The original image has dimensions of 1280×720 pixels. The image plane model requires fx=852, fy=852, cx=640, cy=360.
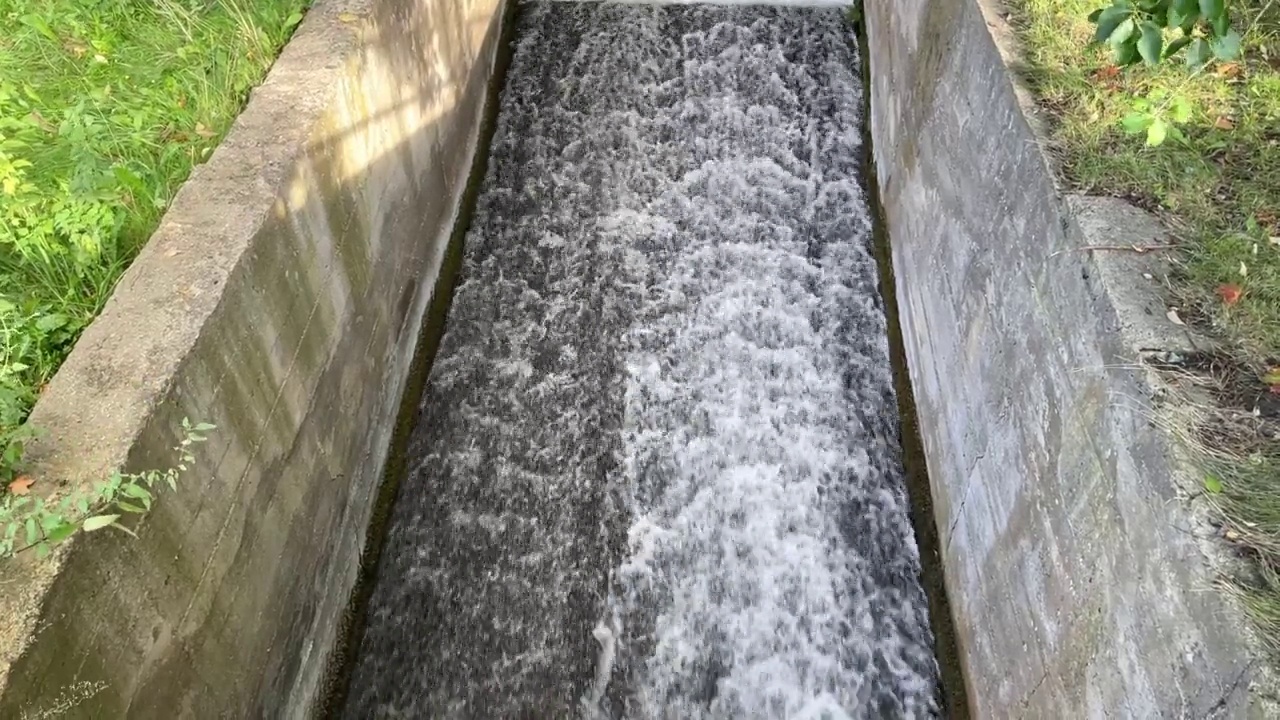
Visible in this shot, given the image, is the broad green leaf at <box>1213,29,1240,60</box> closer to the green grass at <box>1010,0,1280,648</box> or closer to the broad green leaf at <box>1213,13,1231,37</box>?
the broad green leaf at <box>1213,13,1231,37</box>

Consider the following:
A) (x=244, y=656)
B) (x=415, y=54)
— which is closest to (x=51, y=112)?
(x=415, y=54)

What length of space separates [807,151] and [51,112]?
15.9 ft

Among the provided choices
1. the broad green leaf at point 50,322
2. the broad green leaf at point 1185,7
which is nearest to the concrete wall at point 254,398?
the broad green leaf at point 50,322

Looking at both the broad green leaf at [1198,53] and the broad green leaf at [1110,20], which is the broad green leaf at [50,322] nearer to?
the broad green leaf at [1110,20]

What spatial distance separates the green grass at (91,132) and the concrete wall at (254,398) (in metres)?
0.14

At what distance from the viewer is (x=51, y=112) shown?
371 cm

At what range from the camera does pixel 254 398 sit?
3426 mm

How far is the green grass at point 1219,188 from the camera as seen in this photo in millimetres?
2488

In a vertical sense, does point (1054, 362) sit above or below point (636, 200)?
above

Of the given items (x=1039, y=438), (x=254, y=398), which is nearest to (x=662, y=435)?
(x=1039, y=438)

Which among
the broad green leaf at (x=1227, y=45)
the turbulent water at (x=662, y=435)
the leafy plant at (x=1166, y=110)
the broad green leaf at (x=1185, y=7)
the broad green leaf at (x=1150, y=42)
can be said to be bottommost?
the turbulent water at (x=662, y=435)

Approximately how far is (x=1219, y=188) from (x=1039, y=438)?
47.0 inches

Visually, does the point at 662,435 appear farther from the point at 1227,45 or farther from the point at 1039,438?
the point at 1227,45

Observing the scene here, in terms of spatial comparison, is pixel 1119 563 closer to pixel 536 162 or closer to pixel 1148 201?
pixel 1148 201
